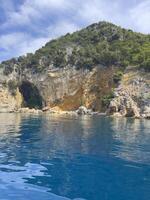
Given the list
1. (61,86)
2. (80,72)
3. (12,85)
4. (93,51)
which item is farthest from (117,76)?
(12,85)

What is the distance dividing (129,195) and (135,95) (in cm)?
7248

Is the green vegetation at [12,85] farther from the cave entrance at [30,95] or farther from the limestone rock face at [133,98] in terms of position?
the limestone rock face at [133,98]

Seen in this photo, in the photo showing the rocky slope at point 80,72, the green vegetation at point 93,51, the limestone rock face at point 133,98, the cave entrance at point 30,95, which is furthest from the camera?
the cave entrance at point 30,95

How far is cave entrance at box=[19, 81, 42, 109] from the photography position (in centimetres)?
11050

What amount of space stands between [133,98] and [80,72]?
23411 millimetres

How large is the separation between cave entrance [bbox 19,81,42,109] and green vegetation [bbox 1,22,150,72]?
5195 mm

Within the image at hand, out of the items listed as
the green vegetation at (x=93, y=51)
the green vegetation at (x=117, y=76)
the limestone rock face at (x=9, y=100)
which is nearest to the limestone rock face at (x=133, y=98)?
the green vegetation at (x=117, y=76)

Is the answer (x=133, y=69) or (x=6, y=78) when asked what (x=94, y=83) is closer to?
(x=133, y=69)

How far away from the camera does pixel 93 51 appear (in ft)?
347

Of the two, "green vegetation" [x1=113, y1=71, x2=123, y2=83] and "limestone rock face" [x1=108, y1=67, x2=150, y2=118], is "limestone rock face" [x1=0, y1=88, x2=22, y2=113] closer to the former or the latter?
"green vegetation" [x1=113, y1=71, x2=123, y2=83]

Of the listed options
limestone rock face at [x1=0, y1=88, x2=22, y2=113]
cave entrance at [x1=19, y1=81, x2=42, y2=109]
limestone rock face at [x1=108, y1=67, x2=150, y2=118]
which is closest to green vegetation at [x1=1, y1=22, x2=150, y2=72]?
limestone rock face at [x1=108, y1=67, x2=150, y2=118]

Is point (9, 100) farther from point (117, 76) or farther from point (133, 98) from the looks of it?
point (133, 98)

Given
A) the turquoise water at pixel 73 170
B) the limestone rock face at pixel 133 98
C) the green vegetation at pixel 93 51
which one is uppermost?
the green vegetation at pixel 93 51

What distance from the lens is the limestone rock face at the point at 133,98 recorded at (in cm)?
8294
